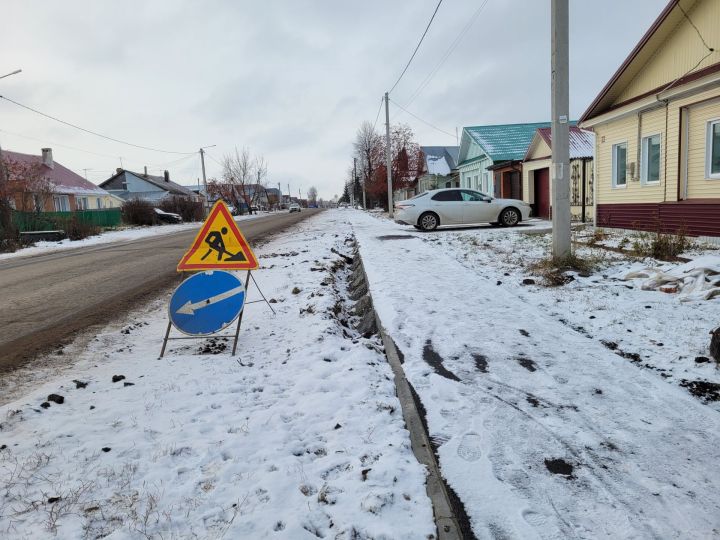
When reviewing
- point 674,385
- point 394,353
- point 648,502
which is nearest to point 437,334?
point 394,353

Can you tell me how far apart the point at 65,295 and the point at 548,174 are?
18.5 metres

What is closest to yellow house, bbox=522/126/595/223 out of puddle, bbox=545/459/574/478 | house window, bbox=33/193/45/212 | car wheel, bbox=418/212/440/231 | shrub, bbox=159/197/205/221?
car wheel, bbox=418/212/440/231

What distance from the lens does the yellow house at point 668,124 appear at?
10.2 meters

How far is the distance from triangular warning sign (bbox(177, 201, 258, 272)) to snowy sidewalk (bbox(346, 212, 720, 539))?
70.4 inches

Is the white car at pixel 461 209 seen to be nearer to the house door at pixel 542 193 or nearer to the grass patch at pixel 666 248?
the house door at pixel 542 193

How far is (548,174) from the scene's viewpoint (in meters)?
20.7

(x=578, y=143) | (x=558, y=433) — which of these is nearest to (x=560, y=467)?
(x=558, y=433)

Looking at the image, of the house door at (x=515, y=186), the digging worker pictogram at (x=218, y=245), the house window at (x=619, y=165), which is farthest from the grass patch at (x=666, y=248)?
the house door at (x=515, y=186)

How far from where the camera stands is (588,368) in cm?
403

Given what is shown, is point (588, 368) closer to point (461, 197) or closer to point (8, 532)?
point (8, 532)

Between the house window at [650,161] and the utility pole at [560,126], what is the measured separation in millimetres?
5785

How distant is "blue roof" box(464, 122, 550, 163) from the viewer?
26.1 meters

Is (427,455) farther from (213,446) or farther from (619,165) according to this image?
(619,165)

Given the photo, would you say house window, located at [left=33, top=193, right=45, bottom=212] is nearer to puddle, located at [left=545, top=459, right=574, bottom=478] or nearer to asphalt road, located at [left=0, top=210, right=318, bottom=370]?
asphalt road, located at [left=0, top=210, right=318, bottom=370]
